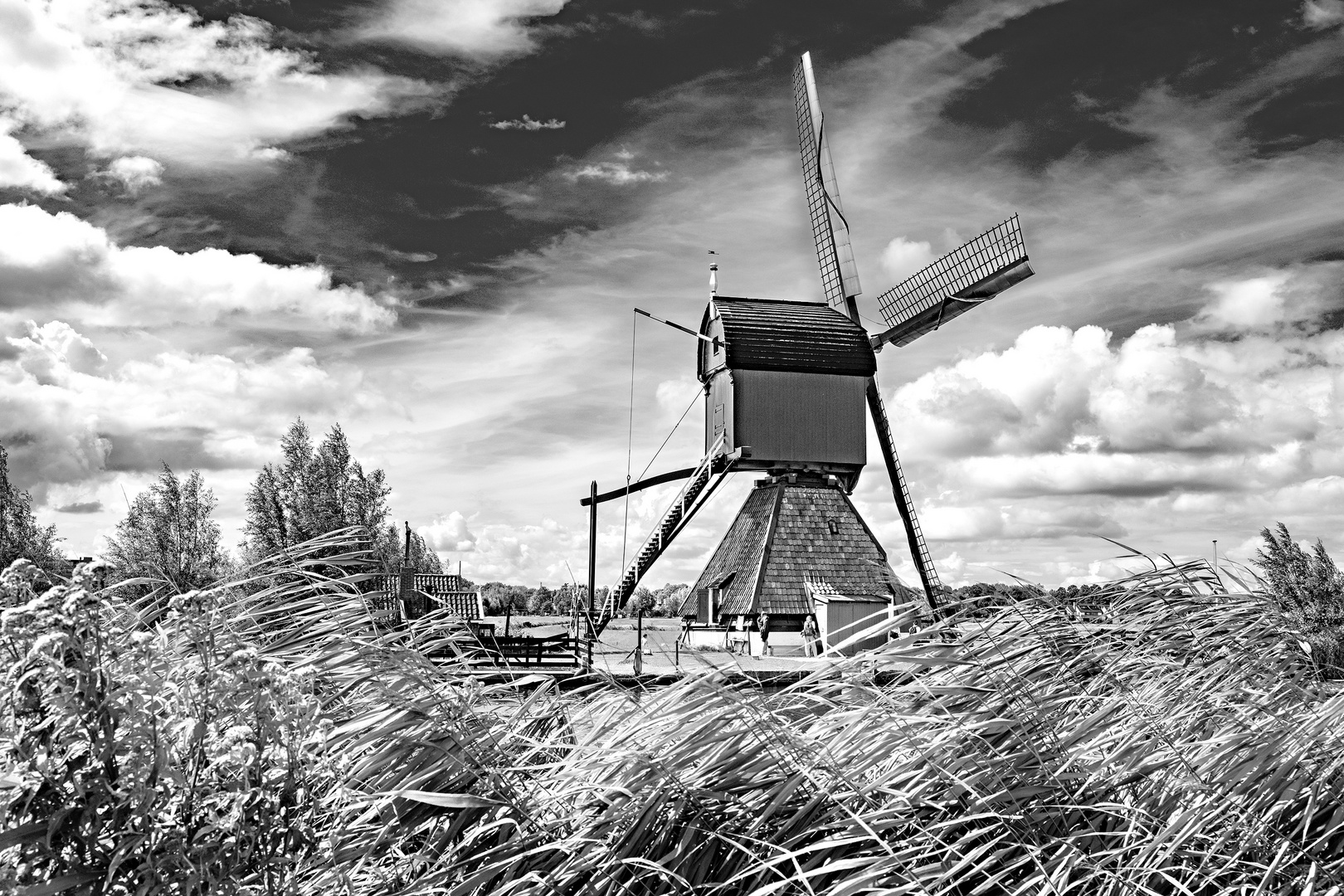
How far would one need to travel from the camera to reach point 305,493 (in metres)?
31.9

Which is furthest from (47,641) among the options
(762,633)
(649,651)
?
(762,633)

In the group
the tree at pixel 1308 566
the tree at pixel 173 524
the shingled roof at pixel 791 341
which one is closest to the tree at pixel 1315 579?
the tree at pixel 1308 566

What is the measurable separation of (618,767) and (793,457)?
18.2 meters

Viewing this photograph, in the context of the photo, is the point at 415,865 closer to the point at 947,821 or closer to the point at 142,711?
the point at 142,711

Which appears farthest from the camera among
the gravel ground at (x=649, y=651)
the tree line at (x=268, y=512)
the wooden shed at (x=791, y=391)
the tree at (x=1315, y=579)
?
the tree line at (x=268, y=512)

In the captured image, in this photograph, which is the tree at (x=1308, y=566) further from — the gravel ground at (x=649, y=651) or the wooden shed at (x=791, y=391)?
the wooden shed at (x=791, y=391)

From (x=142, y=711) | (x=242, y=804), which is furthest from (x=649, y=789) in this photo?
(x=142, y=711)

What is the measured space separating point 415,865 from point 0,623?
125 cm

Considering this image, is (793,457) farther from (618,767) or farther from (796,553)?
(618,767)

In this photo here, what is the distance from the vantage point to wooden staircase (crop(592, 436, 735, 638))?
21.3 metres

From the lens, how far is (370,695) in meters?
3.27

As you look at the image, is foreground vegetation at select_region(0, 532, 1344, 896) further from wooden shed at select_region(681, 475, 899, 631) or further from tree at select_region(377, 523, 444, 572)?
tree at select_region(377, 523, 444, 572)

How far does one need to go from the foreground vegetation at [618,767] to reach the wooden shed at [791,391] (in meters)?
17.1

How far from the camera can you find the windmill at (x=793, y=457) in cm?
2056
